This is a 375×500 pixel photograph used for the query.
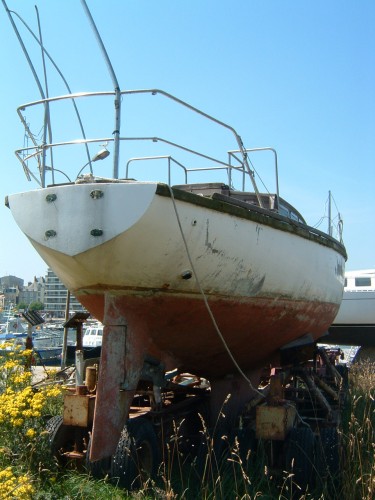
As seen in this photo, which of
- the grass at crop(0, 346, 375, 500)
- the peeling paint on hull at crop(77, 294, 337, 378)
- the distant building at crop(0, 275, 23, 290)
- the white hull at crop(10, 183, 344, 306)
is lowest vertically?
the grass at crop(0, 346, 375, 500)

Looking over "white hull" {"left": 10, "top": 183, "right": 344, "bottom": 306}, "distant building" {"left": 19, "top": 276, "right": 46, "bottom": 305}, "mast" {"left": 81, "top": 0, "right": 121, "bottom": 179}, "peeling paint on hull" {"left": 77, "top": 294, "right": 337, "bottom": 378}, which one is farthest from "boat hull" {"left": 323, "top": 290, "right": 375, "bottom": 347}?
"distant building" {"left": 19, "top": 276, "right": 46, "bottom": 305}

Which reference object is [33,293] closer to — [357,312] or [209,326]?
[357,312]

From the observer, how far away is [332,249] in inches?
272

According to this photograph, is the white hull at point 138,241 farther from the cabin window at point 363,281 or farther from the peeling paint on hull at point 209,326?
the cabin window at point 363,281

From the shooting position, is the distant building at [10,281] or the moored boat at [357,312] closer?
the moored boat at [357,312]

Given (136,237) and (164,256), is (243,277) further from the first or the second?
(136,237)

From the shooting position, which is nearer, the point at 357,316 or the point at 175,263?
the point at 175,263

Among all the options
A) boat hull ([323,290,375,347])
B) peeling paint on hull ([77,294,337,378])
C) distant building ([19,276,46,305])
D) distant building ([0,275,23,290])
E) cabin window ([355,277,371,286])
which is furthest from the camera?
distant building ([0,275,23,290])

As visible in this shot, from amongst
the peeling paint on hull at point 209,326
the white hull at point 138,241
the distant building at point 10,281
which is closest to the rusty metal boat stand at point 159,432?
the peeling paint on hull at point 209,326

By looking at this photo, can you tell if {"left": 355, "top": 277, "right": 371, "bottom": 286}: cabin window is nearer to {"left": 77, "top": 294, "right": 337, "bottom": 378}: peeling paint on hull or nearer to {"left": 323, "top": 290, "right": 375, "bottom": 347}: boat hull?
{"left": 323, "top": 290, "right": 375, "bottom": 347}: boat hull

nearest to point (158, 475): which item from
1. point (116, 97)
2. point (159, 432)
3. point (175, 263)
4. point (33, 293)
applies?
point (159, 432)

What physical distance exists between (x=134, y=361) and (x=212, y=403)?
1.60 meters

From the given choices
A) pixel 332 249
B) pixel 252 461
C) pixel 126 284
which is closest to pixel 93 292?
pixel 126 284

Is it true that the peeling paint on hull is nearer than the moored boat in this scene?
Yes
